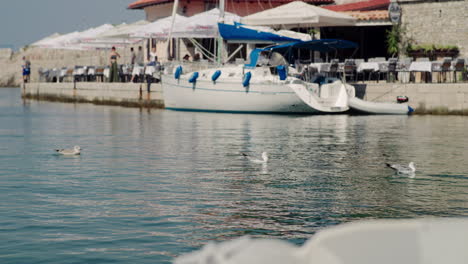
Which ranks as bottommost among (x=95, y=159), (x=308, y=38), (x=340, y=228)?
(x=95, y=159)

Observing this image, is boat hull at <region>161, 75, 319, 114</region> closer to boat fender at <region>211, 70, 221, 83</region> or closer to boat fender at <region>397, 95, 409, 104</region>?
boat fender at <region>211, 70, 221, 83</region>

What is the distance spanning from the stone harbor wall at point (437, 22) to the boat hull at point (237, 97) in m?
6.26

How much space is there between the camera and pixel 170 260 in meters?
6.53

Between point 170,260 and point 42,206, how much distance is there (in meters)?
3.24

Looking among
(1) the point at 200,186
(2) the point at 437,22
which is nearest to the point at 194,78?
(2) the point at 437,22

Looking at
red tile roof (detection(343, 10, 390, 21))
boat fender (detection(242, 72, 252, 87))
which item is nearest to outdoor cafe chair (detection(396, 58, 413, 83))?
red tile roof (detection(343, 10, 390, 21))

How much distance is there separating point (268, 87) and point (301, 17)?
14.7 ft

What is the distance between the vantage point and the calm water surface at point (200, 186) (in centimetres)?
748

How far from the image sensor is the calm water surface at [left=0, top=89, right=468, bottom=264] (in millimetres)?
7484

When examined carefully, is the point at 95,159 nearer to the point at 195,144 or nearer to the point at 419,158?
the point at 195,144

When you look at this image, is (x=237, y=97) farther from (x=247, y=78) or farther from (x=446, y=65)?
(x=446, y=65)

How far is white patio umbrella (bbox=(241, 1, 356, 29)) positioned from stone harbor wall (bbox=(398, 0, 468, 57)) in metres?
2.20

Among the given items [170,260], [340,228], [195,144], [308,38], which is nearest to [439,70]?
[308,38]

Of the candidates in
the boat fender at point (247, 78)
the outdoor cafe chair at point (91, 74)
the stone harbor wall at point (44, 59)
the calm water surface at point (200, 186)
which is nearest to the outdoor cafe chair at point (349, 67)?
the boat fender at point (247, 78)
